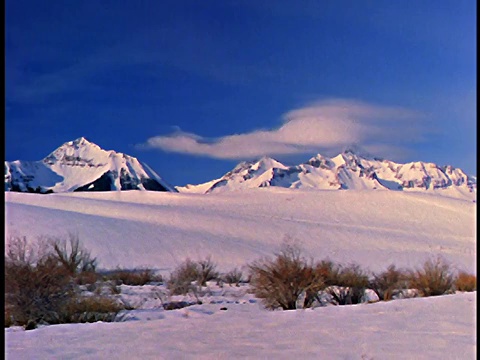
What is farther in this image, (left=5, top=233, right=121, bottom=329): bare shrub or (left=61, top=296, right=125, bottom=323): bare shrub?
(left=61, top=296, right=125, bottom=323): bare shrub

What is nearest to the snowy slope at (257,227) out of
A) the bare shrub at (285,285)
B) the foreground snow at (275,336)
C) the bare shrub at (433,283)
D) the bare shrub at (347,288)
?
the bare shrub at (347,288)

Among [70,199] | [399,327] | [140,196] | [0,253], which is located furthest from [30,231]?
[140,196]

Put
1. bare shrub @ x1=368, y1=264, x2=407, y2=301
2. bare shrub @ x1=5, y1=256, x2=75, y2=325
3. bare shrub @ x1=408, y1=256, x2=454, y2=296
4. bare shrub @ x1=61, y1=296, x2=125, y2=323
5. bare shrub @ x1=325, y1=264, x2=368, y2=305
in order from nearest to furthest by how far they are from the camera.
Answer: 1. bare shrub @ x1=5, y1=256, x2=75, y2=325
2. bare shrub @ x1=61, y1=296, x2=125, y2=323
3. bare shrub @ x1=325, y1=264, x2=368, y2=305
4. bare shrub @ x1=408, y1=256, x2=454, y2=296
5. bare shrub @ x1=368, y1=264, x2=407, y2=301

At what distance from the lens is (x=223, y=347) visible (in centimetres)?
798

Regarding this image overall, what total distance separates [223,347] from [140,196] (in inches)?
2655

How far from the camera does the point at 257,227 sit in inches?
1855

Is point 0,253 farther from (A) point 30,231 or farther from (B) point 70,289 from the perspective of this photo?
(A) point 30,231

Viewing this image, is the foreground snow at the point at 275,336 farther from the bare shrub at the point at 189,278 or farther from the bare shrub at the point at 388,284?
the bare shrub at the point at 189,278

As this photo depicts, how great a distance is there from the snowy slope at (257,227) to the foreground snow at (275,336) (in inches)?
730

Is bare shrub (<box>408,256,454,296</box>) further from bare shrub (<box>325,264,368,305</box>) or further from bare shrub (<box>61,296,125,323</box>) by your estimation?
bare shrub (<box>61,296,125,323</box>)

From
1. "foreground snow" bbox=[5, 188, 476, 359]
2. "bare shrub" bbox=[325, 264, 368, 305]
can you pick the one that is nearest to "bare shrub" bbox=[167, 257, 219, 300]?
"foreground snow" bbox=[5, 188, 476, 359]

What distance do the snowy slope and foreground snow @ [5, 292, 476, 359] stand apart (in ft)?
60.9

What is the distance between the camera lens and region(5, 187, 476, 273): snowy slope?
3469 centimetres

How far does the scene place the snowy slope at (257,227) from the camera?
3469 cm
